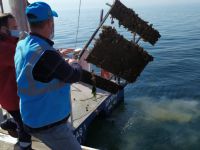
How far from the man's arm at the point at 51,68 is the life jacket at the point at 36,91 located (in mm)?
50

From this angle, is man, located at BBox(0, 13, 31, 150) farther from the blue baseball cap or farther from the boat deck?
the boat deck

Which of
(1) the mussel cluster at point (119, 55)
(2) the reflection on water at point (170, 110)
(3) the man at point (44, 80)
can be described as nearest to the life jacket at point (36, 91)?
(3) the man at point (44, 80)

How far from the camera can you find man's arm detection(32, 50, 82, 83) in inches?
130

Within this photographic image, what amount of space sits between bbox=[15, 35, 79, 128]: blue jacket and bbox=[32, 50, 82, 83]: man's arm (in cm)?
5

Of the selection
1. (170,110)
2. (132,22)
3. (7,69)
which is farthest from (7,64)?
(170,110)

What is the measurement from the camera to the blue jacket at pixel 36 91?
11.1ft

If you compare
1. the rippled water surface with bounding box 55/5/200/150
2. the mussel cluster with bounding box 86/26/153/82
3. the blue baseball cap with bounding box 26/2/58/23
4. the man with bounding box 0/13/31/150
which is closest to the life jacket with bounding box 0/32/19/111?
the man with bounding box 0/13/31/150

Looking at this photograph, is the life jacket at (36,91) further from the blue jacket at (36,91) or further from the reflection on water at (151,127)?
the reflection on water at (151,127)

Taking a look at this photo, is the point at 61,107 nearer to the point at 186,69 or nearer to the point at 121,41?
the point at 121,41

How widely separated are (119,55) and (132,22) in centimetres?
118

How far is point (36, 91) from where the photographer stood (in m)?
3.44

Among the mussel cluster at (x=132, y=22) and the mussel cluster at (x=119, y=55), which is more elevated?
the mussel cluster at (x=132, y=22)

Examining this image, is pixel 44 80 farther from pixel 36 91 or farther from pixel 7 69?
pixel 7 69

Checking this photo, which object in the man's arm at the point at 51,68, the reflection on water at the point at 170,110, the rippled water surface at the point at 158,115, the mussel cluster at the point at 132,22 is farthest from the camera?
the reflection on water at the point at 170,110
